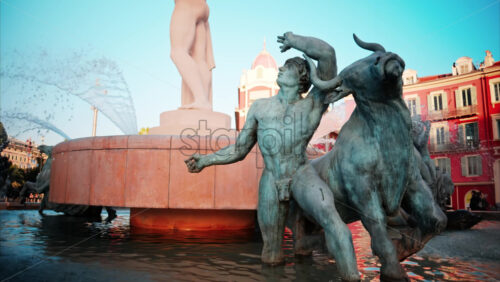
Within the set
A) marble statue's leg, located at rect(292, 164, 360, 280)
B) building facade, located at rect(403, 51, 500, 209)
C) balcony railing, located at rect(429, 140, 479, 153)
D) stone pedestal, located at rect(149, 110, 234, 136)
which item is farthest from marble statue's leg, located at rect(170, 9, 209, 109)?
balcony railing, located at rect(429, 140, 479, 153)

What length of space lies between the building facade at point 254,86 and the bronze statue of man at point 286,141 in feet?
117

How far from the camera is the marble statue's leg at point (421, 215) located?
236 centimetres

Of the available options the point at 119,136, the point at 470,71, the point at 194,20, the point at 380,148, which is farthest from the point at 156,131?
the point at 470,71

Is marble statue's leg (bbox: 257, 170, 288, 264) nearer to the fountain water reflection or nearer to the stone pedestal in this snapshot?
the fountain water reflection

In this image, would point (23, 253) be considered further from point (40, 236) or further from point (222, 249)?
point (222, 249)

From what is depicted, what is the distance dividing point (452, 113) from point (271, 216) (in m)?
27.9

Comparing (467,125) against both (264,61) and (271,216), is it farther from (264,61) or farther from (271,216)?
(271,216)

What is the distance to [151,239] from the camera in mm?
4688

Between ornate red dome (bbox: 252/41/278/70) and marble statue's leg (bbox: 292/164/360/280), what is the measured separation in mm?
40416

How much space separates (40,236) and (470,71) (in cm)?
2959

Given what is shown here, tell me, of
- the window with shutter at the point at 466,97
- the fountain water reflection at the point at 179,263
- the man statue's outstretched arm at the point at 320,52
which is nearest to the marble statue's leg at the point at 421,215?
the fountain water reflection at the point at 179,263

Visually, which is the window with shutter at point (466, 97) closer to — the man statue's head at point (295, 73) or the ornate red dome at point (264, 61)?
the ornate red dome at point (264, 61)

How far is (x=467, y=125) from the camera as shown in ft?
84.7

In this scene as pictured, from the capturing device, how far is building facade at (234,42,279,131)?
39156 millimetres
